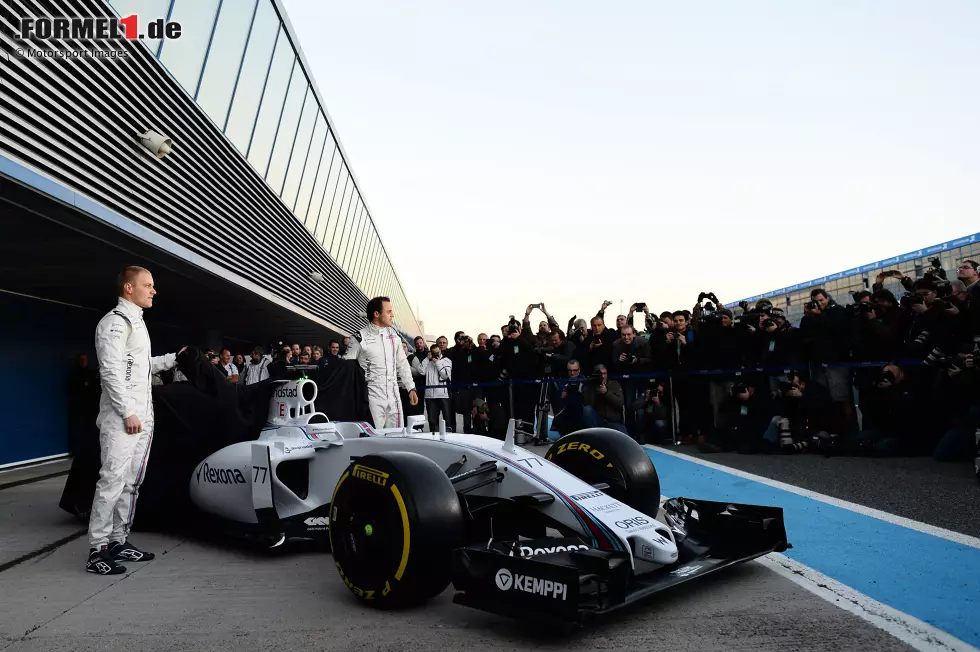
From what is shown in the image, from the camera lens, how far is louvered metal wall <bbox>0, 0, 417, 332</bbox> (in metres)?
7.07

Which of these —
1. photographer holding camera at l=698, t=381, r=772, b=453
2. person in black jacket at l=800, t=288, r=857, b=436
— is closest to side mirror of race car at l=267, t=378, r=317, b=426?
photographer holding camera at l=698, t=381, r=772, b=453

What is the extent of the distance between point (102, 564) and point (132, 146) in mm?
6268

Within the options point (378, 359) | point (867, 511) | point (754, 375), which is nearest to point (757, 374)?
point (754, 375)

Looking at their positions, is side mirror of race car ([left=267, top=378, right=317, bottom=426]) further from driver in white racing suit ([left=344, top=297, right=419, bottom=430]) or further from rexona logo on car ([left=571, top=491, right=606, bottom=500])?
rexona logo on car ([left=571, top=491, right=606, bottom=500])

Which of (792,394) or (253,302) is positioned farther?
(253,302)

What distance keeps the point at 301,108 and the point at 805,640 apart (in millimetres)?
18888

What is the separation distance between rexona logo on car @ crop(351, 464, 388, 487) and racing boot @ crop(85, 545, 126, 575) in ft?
6.40

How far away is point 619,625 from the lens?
334cm

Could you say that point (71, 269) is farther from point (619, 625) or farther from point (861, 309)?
point (861, 309)

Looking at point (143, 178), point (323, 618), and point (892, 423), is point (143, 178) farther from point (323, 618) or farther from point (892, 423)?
point (892, 423)

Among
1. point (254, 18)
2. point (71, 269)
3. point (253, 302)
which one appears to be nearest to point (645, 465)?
point (71, 269)

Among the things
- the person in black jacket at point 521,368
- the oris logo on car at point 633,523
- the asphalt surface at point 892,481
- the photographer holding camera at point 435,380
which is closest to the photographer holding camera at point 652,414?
the asphalt surface at point 892,481

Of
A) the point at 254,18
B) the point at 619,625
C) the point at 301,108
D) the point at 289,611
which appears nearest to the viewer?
the point at 619,625

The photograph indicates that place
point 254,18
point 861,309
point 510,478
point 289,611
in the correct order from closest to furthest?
1. point 289,611
2. point 510,478
3. point 861,309
4. point 254,18
